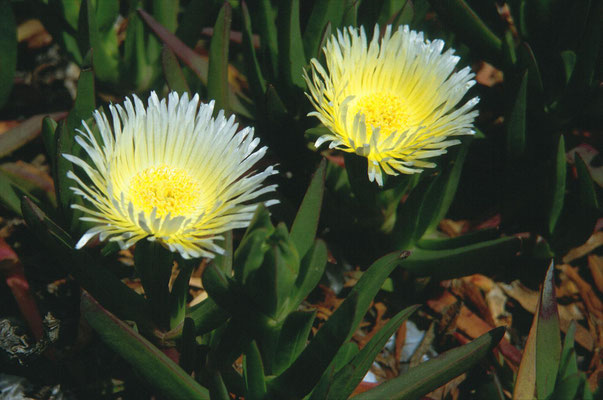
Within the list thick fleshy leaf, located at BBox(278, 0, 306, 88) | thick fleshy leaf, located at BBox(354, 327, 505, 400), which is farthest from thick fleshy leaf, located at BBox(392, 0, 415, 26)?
thick fleshy leaf, located at BBox(354, 327, 505, 400)

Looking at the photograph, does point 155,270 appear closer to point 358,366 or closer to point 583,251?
point 358,366

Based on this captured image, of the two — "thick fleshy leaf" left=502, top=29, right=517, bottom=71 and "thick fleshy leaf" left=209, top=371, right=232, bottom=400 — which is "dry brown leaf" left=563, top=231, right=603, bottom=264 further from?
"thick fleshy leaf" left=209, top=371, right=232, bottom=400

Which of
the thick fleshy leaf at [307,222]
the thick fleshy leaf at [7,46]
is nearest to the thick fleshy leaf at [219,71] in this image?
the thick fleshy leaf at [307,222]

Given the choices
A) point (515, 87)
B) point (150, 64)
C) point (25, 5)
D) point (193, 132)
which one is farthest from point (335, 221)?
point (25, 5)

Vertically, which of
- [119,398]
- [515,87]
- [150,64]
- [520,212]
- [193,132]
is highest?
[150,64]

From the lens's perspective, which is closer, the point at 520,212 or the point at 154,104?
the point at 154,104

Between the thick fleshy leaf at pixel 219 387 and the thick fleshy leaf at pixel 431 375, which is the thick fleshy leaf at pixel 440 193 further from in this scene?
the thick fleshy leaf at pixel 219 387

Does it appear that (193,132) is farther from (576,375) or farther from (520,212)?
(520,212)
